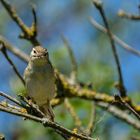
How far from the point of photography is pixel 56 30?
10445 millimetres

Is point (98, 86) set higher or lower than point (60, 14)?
lower

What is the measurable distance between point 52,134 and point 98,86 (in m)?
0.80

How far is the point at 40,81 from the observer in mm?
5457

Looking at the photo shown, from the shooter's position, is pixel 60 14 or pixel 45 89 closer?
pixel 45 89

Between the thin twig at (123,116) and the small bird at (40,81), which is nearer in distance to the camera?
the thin twig at (123,116)

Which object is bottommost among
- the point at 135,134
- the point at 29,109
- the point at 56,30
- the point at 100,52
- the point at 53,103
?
the point at 29,109

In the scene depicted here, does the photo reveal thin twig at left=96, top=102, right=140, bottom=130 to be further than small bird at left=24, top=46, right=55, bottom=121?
No

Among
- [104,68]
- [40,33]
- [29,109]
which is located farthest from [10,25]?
[29,109]

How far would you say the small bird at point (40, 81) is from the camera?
211 inches

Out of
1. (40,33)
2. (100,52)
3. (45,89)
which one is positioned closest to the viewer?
(45,89)

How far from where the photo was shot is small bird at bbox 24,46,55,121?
5.35 meters

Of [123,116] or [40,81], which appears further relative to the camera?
[40,81]

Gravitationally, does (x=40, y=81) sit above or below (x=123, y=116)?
above

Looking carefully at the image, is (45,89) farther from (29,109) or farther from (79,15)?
(79,15)
